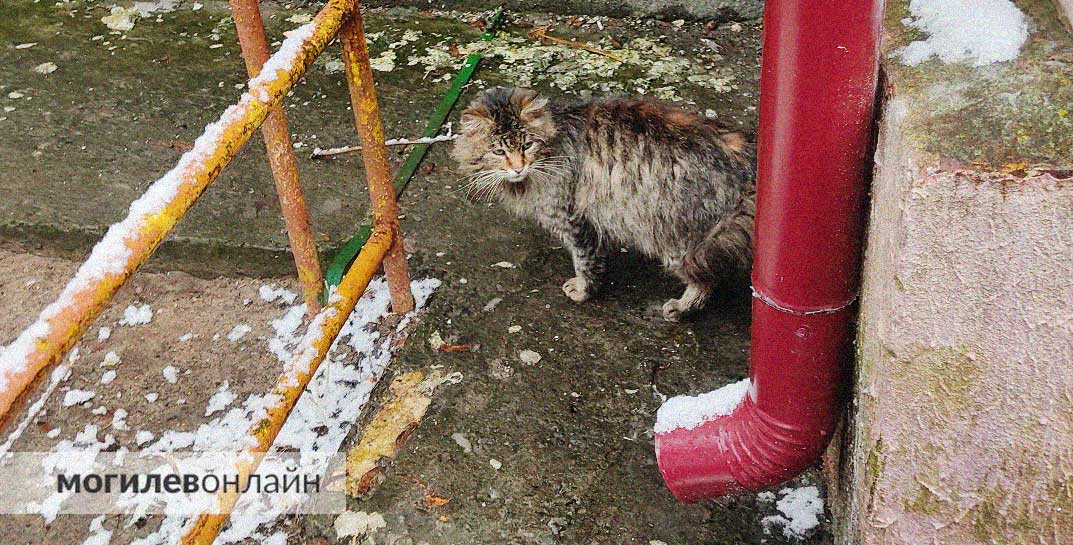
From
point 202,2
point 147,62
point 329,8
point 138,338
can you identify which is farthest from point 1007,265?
point 202,2

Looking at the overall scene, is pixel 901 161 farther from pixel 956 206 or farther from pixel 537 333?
pixel 537 333

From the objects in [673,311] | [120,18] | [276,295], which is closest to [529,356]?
[673,311]

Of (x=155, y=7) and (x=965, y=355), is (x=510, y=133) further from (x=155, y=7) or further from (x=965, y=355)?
(x=155, y=7)

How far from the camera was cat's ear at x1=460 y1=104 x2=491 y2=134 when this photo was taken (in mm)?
2637

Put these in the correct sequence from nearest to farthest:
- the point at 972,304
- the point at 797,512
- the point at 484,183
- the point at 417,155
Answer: the point at 972,304 → the point at 797,512 → the point at 484,183 → the point at 417,155

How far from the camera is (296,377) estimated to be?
189cm

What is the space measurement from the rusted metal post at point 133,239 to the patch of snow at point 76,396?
4.41 feet

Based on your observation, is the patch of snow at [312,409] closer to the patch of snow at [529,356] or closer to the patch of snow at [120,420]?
the patch of snow at [120,420]

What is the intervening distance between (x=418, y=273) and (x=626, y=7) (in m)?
1.98

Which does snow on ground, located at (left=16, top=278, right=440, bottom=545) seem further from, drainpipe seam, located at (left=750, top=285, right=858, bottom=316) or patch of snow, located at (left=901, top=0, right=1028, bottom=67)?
patch of snow, located at (left=901, top=0, right=1028, bottom=67)

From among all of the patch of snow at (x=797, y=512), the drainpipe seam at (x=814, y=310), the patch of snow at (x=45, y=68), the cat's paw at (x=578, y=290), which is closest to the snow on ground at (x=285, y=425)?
the cat's paw at (x=578, y=290)

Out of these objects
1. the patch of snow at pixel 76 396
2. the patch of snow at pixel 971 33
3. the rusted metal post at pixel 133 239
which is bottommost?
the patch of snow at pixel 76 396

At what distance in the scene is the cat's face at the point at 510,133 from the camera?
2607 millimetres

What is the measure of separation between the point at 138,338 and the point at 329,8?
1367mm
